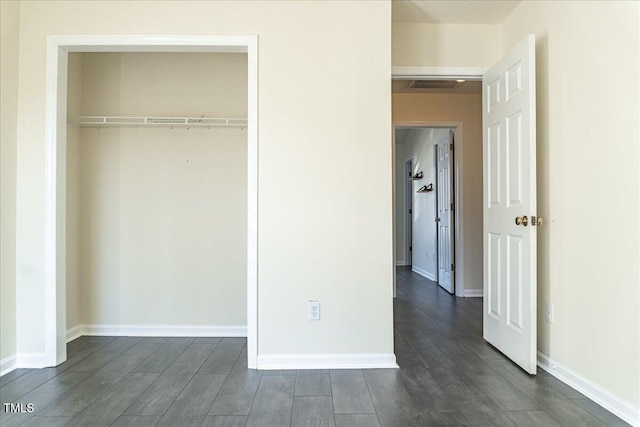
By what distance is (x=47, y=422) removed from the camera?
175cm

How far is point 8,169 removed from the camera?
238cm

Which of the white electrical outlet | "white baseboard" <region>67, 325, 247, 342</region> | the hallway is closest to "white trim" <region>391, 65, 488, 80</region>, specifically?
the white electrical outlet

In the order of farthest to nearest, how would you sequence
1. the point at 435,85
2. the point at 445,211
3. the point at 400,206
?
the point at 400,206
the point at 445,211
the point at 435,85

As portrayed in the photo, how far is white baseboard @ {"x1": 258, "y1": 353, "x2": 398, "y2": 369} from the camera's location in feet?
7.89

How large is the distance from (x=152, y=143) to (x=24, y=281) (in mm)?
1375

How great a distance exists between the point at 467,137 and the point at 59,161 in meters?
4.37

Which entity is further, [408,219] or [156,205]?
[408,219]

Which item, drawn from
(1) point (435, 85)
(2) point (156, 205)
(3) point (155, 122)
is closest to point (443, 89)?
(1) point (435, 85)

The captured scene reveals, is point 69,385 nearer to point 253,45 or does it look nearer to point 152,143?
point 152,143

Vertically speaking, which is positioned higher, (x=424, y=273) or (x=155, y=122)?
(x=155, y=122)

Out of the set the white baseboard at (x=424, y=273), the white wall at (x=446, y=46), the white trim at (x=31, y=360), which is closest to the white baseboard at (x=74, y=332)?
the white trim at (x=31, y=360)

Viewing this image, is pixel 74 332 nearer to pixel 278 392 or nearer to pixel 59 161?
pixel 59 161

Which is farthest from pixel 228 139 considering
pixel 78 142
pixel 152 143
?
pixel 78 142

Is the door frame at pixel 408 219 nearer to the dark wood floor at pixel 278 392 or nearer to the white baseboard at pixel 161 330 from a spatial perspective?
the dark wood floor at pixel 278 392
